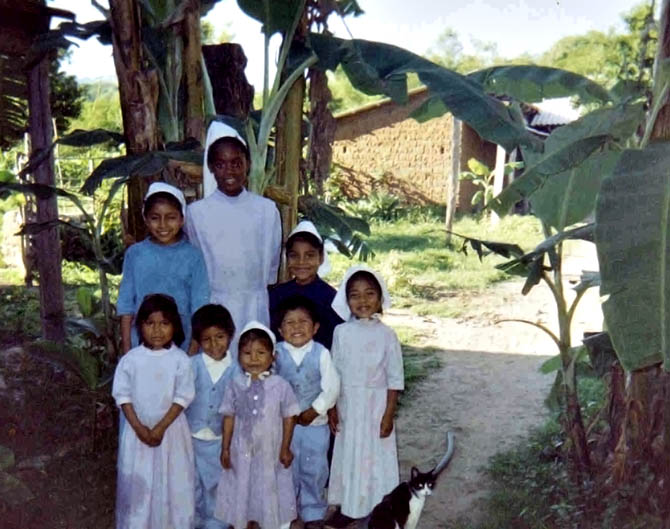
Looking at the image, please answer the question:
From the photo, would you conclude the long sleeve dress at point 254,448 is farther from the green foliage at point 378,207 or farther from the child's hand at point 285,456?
the green foliage at point 378,207

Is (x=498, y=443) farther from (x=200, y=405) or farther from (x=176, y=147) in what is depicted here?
(x=176, y=147)

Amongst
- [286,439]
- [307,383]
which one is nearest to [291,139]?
[307,383]

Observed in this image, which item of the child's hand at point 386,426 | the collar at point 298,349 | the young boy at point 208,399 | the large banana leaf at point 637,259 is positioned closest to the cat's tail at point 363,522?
the child's hand at point 386,426

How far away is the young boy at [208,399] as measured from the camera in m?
2.89

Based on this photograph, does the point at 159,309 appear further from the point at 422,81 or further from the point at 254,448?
the point at 422,81

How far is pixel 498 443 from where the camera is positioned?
4.59 m

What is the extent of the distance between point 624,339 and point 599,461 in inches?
62.3

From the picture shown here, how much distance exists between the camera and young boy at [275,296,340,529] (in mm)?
3004

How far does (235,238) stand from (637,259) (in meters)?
1.64

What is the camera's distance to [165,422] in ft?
9.23

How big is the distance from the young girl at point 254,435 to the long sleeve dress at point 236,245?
1.06 ft

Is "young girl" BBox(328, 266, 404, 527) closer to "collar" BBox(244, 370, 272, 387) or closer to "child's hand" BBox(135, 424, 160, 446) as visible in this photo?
"collar" BBox(244, 370, 272, 387)

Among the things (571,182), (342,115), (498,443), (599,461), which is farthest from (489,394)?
(342,115)

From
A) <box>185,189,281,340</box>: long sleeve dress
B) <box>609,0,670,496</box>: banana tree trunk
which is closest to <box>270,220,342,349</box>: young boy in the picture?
<box>185,189,281,340</box>: long sleeve dress
